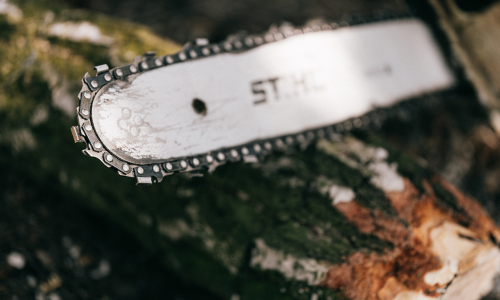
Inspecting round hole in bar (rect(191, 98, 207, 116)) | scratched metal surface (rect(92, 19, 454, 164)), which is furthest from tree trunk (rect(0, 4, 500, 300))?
round hole in bar (rect(191, 98, 207, 116))

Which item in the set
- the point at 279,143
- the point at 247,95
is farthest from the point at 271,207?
the point at 247,95

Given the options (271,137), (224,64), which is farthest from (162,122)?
(271,137)

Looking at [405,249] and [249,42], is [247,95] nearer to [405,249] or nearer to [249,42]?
[249,42]

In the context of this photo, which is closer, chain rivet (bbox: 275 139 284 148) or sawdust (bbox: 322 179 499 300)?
sawdust (bbox: 322 179 499 300)

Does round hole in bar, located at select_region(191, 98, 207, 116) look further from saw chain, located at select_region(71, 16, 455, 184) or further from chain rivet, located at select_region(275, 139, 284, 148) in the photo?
chain rivet, located at select_region(275, 139, 284, 148)

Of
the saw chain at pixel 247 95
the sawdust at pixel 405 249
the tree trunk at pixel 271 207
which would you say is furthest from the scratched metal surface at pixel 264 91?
the sawdust at pixel 405 249

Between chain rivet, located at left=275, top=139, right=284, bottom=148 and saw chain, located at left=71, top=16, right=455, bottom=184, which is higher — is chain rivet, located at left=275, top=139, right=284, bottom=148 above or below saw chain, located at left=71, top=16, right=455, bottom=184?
below
